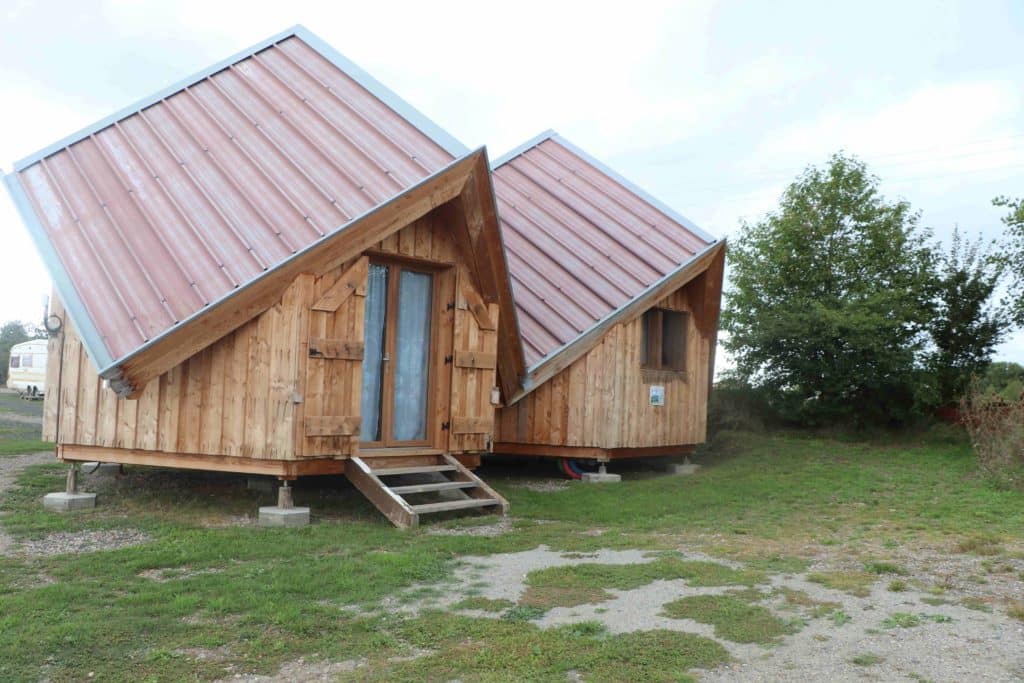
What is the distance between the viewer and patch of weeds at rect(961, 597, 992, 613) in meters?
5.09

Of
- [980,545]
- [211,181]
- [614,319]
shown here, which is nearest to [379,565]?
[211,181]

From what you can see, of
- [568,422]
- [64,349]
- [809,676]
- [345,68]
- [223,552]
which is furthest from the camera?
[568,422]

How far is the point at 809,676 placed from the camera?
12.9 ft

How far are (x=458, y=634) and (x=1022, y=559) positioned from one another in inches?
177

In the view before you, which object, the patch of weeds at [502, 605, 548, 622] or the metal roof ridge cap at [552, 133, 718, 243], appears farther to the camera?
the metal roof ridge cap at [552, 133, 718, 243]

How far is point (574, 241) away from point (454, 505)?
18.8ft

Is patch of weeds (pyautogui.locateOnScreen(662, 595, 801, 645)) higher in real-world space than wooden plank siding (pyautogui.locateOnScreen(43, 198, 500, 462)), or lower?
lower

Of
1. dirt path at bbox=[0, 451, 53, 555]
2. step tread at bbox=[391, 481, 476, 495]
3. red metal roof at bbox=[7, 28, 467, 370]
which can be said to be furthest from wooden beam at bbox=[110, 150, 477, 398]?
step tread at bbox=[391, 481, 476, 495]

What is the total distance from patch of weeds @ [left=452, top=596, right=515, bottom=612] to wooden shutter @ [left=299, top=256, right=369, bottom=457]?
305 cm

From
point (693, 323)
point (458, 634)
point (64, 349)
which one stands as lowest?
point (458, 634)

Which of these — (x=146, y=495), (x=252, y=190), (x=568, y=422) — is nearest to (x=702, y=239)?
(x=568, y=422)

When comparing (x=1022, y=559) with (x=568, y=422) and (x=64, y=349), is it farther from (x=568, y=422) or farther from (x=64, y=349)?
(x=64, y=349)

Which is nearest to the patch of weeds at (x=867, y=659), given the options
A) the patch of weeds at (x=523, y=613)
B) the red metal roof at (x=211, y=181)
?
the patch of weeds at (x=523, y=613)

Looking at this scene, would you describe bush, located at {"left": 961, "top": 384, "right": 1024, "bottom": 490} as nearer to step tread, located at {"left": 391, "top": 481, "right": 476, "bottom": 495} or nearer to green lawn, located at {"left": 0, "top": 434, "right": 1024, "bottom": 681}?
green lawn, located at {"left": 0, "top": 434, "right": 1024, "bottom": 681}
